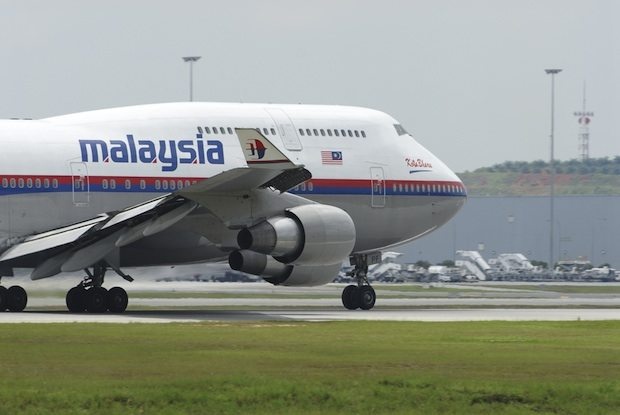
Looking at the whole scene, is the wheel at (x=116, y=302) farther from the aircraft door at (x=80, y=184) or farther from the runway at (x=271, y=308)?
the aircraft door at (x=80, y=184)

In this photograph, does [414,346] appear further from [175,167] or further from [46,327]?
[175,167]

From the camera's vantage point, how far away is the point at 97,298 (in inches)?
1511

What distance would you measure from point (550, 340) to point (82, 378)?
11461 mm

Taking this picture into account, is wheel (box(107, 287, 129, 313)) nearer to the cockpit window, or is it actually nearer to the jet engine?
the jet engine

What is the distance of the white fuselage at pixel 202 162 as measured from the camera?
37.2 m

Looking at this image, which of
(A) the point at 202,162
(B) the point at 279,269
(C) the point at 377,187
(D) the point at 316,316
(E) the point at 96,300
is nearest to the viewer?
(B) the point at 279,269

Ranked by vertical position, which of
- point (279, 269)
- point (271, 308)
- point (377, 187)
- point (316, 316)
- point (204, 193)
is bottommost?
point (271, 308)

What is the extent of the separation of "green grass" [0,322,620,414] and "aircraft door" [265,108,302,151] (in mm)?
11458

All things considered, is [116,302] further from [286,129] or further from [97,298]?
[286,129]

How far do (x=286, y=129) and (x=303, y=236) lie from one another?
7.19 metres

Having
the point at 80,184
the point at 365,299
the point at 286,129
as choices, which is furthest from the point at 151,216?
the point at 365,299

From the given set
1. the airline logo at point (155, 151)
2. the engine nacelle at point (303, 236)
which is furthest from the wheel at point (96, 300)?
the engine nacelle at point (303, 236)

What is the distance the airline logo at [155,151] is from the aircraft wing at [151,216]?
1.55 metres

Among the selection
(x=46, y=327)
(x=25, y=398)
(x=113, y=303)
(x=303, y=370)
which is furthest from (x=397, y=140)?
(x=25, y=398)
